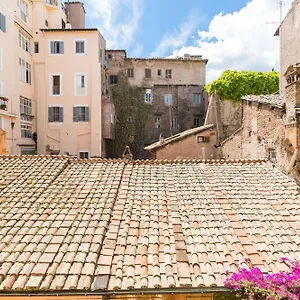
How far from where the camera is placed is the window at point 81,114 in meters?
27.5

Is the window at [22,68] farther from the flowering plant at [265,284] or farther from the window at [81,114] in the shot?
the flowering plant at [265,284]

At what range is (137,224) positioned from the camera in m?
6.98

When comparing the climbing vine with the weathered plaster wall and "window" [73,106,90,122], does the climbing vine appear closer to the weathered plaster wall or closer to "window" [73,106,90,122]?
"window" [73,106,90,122]

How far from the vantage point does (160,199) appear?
835 centimetres

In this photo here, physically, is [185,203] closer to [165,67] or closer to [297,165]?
[297,165]

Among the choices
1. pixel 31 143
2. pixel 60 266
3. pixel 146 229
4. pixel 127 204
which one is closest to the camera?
pixel 60 266

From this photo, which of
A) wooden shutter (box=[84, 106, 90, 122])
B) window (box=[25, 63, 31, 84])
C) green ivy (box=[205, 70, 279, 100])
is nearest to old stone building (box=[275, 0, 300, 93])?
green ivy (box=[205, 70, 279, 100])

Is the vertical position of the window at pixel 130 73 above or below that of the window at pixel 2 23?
below

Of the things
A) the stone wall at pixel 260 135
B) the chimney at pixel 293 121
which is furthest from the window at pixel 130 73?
the chimney at pixel 293 121

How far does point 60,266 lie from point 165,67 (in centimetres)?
3284

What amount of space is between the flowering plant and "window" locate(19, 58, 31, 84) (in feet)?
87.7

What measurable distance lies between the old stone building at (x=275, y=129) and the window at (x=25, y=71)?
67.6ft

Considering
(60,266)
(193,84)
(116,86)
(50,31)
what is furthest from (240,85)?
(60,266)

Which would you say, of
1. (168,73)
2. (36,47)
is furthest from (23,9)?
(168,73)
